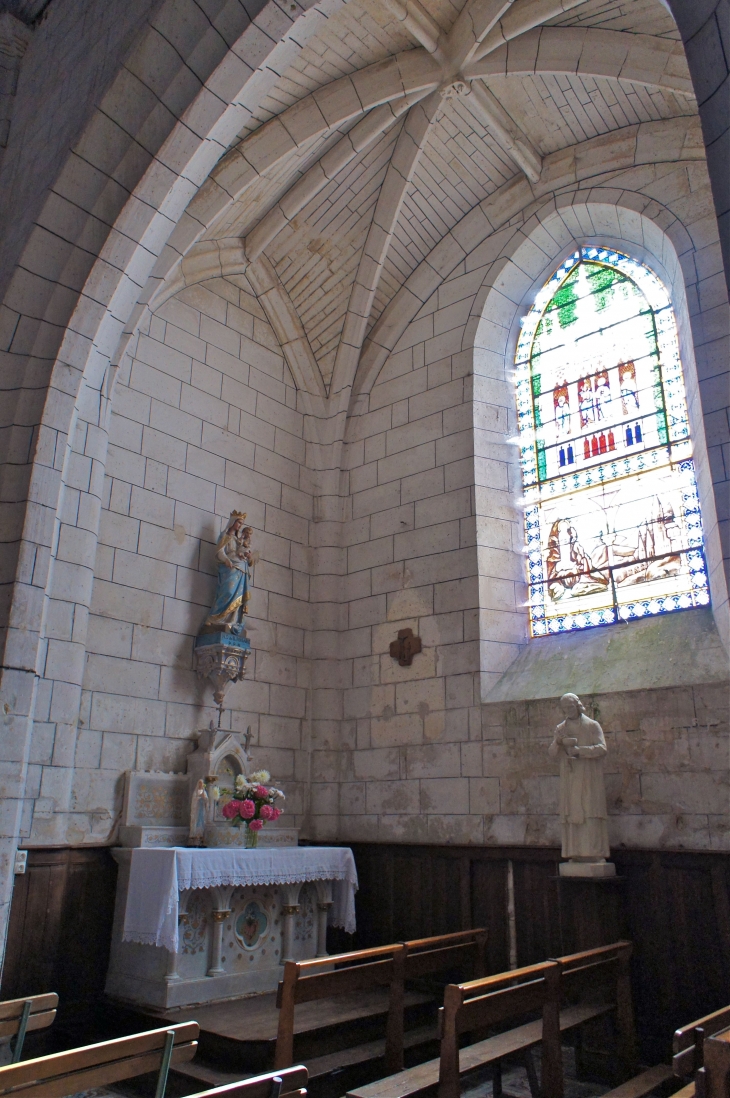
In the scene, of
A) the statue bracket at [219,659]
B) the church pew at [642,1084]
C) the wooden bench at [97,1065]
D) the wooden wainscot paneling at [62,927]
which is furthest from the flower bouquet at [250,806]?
the wooden bench at [97,1065]

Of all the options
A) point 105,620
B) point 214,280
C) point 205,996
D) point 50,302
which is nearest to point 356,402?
point 214,280

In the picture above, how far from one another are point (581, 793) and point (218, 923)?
8.47 ft

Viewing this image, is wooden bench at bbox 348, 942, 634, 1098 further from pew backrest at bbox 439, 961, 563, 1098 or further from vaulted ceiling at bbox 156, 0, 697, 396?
vaulted ceiling at bbox 156, 0, 697, 396

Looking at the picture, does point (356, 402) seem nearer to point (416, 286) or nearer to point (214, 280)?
point (416, 286)

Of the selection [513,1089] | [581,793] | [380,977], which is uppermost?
[581,793]

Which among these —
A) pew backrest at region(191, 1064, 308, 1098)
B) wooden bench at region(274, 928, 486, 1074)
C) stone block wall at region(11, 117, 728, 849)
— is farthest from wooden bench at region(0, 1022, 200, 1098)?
stone block wall at region(11, 117, 728, 849)

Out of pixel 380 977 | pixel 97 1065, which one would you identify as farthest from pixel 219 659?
pixel 97 1065

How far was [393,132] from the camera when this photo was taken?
25.0 feet

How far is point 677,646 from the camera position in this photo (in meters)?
6.09

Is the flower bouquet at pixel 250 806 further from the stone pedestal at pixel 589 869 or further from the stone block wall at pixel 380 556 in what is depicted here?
the stone pedestal at pixel 589 869

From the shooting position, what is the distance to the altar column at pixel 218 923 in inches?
215

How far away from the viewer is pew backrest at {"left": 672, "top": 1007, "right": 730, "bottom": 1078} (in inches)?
105

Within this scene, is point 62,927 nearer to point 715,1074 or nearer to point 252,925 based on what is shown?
point 252,925

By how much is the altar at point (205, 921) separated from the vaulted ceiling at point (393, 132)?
4.86 m
